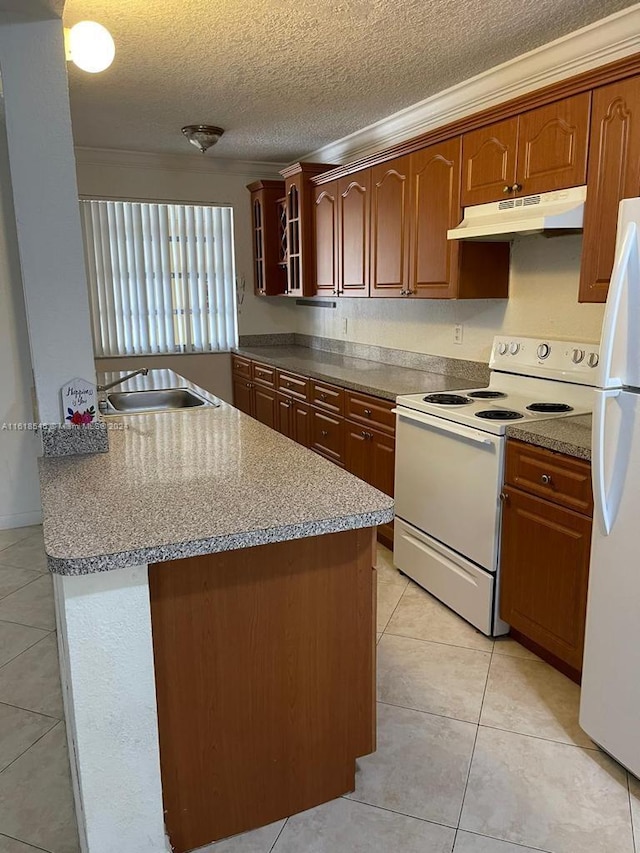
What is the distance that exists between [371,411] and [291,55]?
1729mm

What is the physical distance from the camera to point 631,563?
1736mm

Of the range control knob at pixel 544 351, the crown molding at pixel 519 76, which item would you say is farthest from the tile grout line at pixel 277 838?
the crown molding at pixel 519 76

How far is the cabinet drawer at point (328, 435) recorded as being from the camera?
3758 millimetres

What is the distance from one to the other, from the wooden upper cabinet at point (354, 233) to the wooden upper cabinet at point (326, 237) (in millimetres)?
65

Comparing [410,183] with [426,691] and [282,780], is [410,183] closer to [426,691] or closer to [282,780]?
[426,691]

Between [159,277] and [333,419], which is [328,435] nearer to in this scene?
[333,419]

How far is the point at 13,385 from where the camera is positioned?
3.71 meters

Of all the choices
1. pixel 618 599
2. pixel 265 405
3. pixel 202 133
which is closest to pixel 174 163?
pixel 202 133

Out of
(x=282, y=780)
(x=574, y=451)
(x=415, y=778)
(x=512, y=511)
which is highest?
Result: (x=574, y=451)

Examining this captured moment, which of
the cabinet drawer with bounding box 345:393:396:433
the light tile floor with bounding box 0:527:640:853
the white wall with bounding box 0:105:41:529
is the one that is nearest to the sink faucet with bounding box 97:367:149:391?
the white wall with bounding box 0:105:41:529

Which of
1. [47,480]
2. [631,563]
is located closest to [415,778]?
[631,563]

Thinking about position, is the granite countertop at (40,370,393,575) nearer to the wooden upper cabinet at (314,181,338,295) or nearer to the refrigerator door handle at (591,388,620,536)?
the refrigerator door handle at (591,388,620,536)

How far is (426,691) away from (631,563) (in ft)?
3.02

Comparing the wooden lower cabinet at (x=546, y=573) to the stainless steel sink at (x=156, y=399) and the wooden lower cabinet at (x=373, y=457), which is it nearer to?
the wooden lower cabinet at (x=373, y=457)
